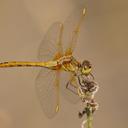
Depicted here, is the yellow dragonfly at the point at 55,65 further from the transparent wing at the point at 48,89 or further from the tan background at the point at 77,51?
the tan background at the point at 77,51

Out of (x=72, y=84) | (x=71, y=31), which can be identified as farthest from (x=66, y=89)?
(x=71, y=31)

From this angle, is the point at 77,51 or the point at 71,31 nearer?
the point at 71,31

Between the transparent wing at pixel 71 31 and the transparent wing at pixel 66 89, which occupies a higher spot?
the transparent wing at pixel 71 31

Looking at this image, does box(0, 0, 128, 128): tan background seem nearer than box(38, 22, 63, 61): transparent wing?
No

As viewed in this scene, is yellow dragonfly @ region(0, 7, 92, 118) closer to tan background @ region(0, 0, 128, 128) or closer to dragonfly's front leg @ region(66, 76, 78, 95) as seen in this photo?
dragonfly's front leg @ region(66, 76, 78, 95)

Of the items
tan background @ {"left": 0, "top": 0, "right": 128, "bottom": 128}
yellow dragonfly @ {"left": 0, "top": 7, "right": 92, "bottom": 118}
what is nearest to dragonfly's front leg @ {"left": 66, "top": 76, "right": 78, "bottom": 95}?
yellow dragonfly @ {"left": 0, "top": 7, "right": 92, "bottom": 118}

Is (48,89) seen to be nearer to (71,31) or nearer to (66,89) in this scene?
(66,89)

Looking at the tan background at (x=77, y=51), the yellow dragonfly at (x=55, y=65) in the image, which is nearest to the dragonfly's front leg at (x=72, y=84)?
the yellow dragonfly at (x=55, y=65)
